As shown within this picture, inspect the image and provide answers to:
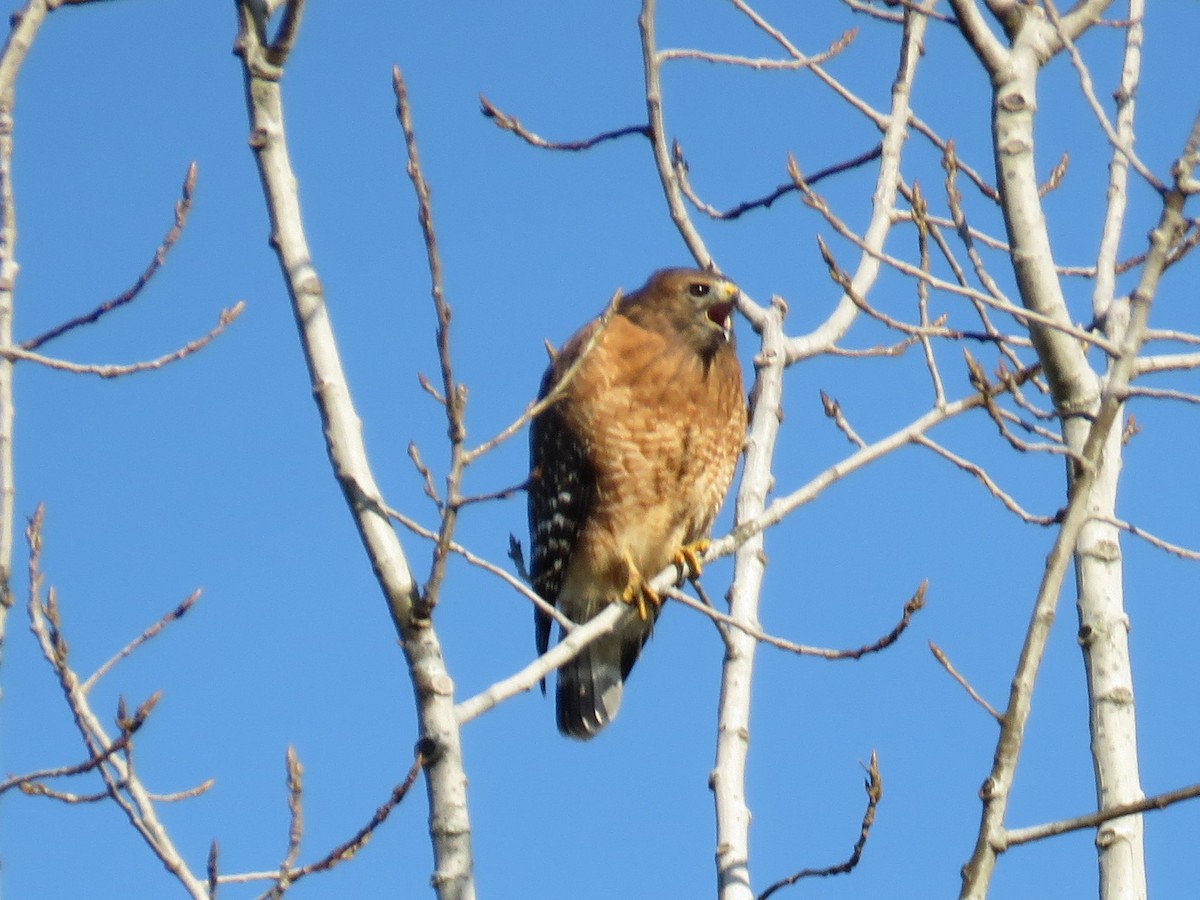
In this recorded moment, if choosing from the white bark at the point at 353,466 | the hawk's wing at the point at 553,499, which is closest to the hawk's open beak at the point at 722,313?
the hawk's wing at the point at 553,499

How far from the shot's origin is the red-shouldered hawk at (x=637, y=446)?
17.0 ft

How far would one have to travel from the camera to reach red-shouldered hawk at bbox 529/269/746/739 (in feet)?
17.0

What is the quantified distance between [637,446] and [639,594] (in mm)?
730

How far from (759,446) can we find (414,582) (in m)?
1.46

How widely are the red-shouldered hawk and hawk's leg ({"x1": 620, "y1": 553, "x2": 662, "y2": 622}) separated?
3 cm

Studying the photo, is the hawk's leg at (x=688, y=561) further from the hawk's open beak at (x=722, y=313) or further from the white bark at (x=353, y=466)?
the white bark at (x=353, y=466)

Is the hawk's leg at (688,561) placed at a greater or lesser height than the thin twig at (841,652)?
greater

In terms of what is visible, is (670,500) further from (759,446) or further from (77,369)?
(77,369)

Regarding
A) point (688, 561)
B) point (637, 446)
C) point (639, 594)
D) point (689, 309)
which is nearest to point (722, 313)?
point (689, 309)

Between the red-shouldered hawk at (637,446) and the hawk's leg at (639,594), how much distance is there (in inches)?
1.0

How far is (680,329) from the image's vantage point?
5.35 m

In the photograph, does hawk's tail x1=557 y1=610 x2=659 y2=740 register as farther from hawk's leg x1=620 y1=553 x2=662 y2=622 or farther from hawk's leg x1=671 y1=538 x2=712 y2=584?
A: hawk's leg x1=671 y1=538 x2=712 y2=584

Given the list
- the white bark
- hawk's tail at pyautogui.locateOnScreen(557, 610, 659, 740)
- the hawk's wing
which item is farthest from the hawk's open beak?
the white bark

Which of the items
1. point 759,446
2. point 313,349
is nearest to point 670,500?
point 759,446
